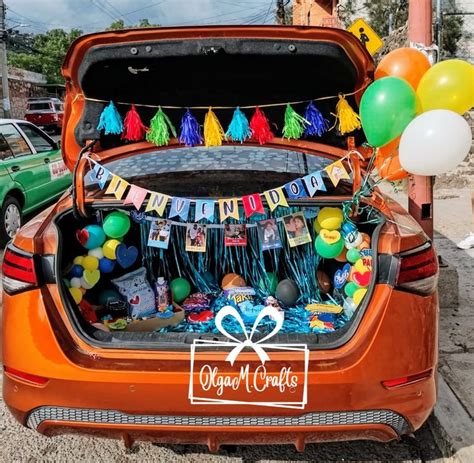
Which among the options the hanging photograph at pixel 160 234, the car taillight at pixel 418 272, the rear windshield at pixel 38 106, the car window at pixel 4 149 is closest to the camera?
the car taillight at pixel 418 272

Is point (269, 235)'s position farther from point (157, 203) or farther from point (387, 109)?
point (387, 109)

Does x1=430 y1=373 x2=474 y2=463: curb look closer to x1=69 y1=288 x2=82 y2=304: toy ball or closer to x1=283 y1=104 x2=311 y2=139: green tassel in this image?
x1=283 y1=104 x2=311 y2=139: green tassel

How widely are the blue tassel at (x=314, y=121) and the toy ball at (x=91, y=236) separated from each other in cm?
133

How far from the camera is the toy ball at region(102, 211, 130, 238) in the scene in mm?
3203

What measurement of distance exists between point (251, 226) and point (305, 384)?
151 centimetres

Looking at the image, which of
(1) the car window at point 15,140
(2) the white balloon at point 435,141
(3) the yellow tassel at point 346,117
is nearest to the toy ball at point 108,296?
(3) the yellow tassel at point 346,117

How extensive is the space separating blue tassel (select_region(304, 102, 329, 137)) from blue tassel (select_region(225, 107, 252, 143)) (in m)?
0.34

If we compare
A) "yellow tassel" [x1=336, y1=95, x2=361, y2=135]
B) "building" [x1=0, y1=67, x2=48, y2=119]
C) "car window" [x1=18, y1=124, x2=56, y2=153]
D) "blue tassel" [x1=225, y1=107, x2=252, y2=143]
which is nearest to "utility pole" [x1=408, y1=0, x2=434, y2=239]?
"yellow tassel" [x1=336, y1=95, x2=361, y2=135]

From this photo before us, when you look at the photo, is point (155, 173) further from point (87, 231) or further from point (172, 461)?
point (172, 461)

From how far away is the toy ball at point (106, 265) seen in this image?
10.8 feet

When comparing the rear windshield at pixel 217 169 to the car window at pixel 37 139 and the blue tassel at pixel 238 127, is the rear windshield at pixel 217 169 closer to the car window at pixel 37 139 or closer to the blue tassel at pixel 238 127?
the blue tassel at pixel 238 127

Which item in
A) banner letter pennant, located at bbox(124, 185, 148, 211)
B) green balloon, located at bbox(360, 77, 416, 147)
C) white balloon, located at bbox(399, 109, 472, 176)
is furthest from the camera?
banner letter pennant, located at bbox(124, 185, 148, 211)

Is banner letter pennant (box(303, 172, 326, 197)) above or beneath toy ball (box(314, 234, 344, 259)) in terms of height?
above

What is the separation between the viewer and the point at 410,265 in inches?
91.3
